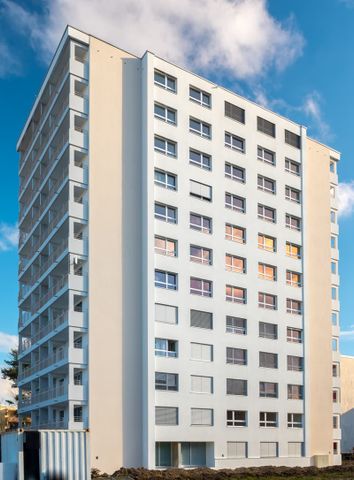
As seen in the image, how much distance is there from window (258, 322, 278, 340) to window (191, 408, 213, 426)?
8.33 m

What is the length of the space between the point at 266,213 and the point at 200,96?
1126 cm

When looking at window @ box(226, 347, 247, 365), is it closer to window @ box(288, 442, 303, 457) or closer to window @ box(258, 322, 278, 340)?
window @ box(258, 322, 278, 340)

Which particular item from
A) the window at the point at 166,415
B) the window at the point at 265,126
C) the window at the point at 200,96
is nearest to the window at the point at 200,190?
the window at the point at 200,96

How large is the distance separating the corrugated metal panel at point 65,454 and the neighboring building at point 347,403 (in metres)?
54.9

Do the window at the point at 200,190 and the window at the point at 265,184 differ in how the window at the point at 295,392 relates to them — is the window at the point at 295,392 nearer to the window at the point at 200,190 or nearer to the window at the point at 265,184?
the window at the point at 265,184

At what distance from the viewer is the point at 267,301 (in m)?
54.5

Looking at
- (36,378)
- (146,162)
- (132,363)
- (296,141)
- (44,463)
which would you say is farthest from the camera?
(296,141)

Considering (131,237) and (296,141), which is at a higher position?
(296,141)

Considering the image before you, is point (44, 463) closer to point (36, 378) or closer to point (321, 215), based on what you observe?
point (36, 378)

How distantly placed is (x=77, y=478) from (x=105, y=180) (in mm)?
25070

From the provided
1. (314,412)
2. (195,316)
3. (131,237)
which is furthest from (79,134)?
(314,412)

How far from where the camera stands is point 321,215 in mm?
61469

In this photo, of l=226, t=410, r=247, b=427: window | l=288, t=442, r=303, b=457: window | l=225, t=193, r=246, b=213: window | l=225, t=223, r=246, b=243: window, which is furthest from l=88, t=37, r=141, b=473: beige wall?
l=288, t=442, r=303, b=457: window

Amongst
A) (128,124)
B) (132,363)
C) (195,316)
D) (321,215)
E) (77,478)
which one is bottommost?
(77,478)
